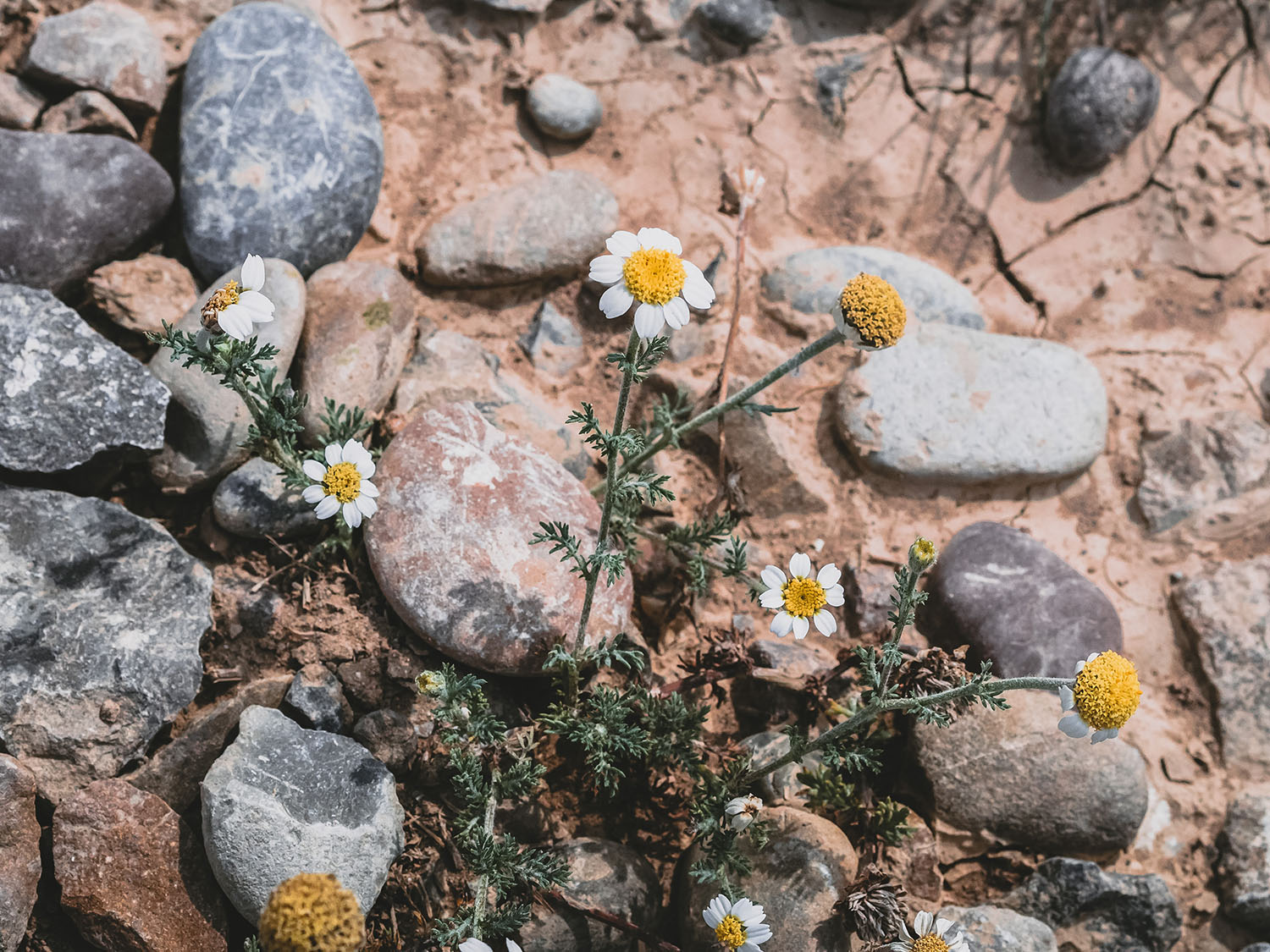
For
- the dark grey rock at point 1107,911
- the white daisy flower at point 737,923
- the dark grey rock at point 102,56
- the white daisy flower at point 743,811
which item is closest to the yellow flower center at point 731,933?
the white daisy flower at point 737,923

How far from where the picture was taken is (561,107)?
4648 mm

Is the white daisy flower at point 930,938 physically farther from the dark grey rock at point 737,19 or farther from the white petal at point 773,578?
the dark grey rock at point 737,19

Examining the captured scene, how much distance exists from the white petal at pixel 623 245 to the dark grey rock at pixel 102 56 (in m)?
2.72

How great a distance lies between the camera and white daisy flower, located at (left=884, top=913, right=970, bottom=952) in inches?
112

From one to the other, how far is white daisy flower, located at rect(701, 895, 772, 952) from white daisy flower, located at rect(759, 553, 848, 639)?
833 millimetres

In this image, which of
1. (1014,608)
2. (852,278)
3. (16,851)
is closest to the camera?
(16,851)

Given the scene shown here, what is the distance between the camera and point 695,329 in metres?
4.41

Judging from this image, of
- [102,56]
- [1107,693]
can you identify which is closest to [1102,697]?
[1107,693]

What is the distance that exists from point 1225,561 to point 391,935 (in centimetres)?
389

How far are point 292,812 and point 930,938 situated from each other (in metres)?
2.02

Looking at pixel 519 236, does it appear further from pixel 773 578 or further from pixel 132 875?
pixel 132 875

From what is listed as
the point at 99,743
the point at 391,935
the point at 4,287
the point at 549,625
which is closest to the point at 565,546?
the point at 549,625

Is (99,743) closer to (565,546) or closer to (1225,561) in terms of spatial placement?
(565,546)

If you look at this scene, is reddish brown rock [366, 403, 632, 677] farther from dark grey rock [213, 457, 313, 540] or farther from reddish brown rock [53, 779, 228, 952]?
reddish brown rock [53, 779, 228, 952]
